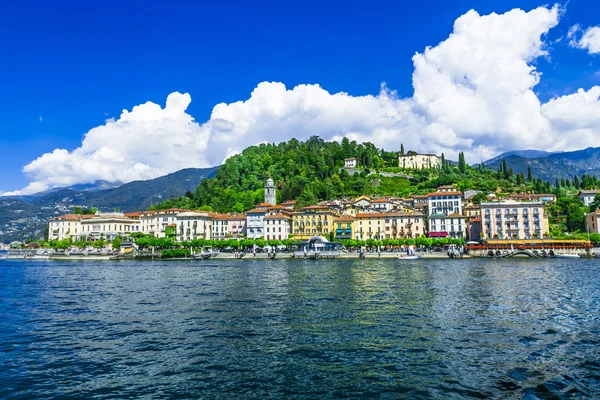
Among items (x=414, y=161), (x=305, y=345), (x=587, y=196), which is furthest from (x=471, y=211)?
(x=305, y=345)

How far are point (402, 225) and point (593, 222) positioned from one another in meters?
39.2

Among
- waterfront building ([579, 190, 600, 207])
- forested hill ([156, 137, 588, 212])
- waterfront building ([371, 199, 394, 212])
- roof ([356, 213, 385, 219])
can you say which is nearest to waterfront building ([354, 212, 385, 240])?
roof ([356, 213, 385, 219])

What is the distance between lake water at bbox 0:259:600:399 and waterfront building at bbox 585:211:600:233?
70.9 m

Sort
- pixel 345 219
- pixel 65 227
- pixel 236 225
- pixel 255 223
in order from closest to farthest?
pixel 345 219 → pixel 255 223 → pixel 236 225 → pixel 65 227

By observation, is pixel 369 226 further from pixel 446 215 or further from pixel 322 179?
pixel 322 179

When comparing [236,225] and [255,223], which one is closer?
[255,223]

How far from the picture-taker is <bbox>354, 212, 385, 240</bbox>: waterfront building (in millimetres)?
97125

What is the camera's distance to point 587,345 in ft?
55.1

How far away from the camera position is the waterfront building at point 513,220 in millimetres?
89312

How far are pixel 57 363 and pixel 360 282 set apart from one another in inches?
1044

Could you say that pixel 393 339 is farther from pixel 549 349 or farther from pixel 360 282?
pixel 360 282

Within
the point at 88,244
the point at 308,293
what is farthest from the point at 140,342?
the point at 88,244

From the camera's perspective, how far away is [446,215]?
98.4 metres

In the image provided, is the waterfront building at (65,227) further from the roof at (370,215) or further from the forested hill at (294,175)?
the roof at (370,215)
